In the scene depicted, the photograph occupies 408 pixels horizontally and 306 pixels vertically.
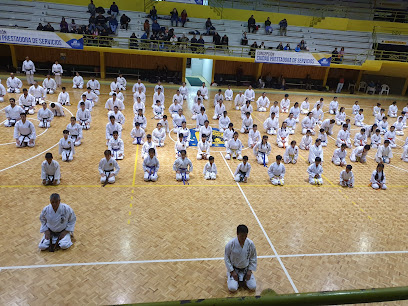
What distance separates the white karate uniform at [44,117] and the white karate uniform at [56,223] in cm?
864

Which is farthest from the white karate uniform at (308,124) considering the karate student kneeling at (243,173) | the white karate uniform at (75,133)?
the white karate uniform at (75,133)

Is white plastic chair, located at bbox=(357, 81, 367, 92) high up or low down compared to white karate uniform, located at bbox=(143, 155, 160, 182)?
up

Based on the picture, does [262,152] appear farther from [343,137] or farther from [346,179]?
[343,137]

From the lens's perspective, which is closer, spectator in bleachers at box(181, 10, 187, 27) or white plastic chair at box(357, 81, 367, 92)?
spectator in bleachers at box(181, 10, 187, 27)

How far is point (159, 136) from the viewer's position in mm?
13188

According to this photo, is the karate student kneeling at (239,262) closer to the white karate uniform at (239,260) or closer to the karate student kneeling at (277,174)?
the white karate uniform at (239,260)

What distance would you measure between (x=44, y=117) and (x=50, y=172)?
5870mm

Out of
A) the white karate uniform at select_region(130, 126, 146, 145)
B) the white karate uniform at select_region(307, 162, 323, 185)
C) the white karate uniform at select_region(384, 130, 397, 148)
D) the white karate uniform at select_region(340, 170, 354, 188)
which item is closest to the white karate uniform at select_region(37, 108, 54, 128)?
the white karate uniform at select_region(130, 126, 146, 145)

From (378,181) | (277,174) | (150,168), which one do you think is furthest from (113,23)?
(378,181)

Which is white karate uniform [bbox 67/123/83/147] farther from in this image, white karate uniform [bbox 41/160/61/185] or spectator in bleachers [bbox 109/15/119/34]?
spectator in bleachers [bbox 109/15/119/34]

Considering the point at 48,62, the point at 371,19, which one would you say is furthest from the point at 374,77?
the point at 48,62

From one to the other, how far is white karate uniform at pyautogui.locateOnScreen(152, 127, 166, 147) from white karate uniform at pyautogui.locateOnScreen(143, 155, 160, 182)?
118 inches

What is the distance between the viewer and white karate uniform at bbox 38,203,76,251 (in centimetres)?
674

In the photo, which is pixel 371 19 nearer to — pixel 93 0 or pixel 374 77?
pixel 374 77
